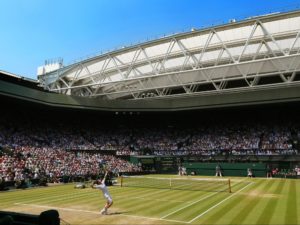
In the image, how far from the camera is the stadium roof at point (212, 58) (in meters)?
34.6

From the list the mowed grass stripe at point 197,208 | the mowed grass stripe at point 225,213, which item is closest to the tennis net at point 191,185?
the mowed grass stripe at point 197,208

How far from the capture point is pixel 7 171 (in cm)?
3584

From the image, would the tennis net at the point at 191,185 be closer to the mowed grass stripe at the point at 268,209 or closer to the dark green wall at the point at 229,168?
the mowed grass stripe at the point at 268,209

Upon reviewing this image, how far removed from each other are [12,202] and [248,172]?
114 ft

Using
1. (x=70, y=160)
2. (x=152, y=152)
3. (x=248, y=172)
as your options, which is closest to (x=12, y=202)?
(x=70, y=160)

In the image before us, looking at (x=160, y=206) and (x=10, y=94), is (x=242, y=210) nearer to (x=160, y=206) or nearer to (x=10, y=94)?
(x=160, y=206)

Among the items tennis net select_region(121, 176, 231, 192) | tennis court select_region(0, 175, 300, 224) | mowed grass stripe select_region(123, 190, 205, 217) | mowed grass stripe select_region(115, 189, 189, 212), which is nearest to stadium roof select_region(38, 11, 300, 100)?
tennis net select_region(121, 176, 231, 192)

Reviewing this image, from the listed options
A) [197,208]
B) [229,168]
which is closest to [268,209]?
[197,208]

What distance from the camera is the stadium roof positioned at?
34625 millimetres

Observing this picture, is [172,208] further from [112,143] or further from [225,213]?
[112,143]

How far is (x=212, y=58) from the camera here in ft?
140

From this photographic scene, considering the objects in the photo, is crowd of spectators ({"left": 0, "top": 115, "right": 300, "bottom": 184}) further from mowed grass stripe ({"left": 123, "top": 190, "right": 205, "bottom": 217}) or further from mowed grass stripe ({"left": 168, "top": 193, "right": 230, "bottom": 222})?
mowed grass stripe ({"left": 168, "top": 193, "right": 230, "bottom": 222})

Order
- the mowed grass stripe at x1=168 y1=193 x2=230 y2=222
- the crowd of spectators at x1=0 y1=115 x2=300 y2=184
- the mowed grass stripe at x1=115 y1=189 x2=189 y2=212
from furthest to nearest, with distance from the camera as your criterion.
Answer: the crowd of spectators at x1=0 y1=115 x2=300 y2=184 → the mowed grass stripe at x1=115 y1=189 x2=189 y2=212 → the mowed grass stripe at x1=168 y1=193 x2=230 y2=222

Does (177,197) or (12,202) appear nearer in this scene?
(12,202)
